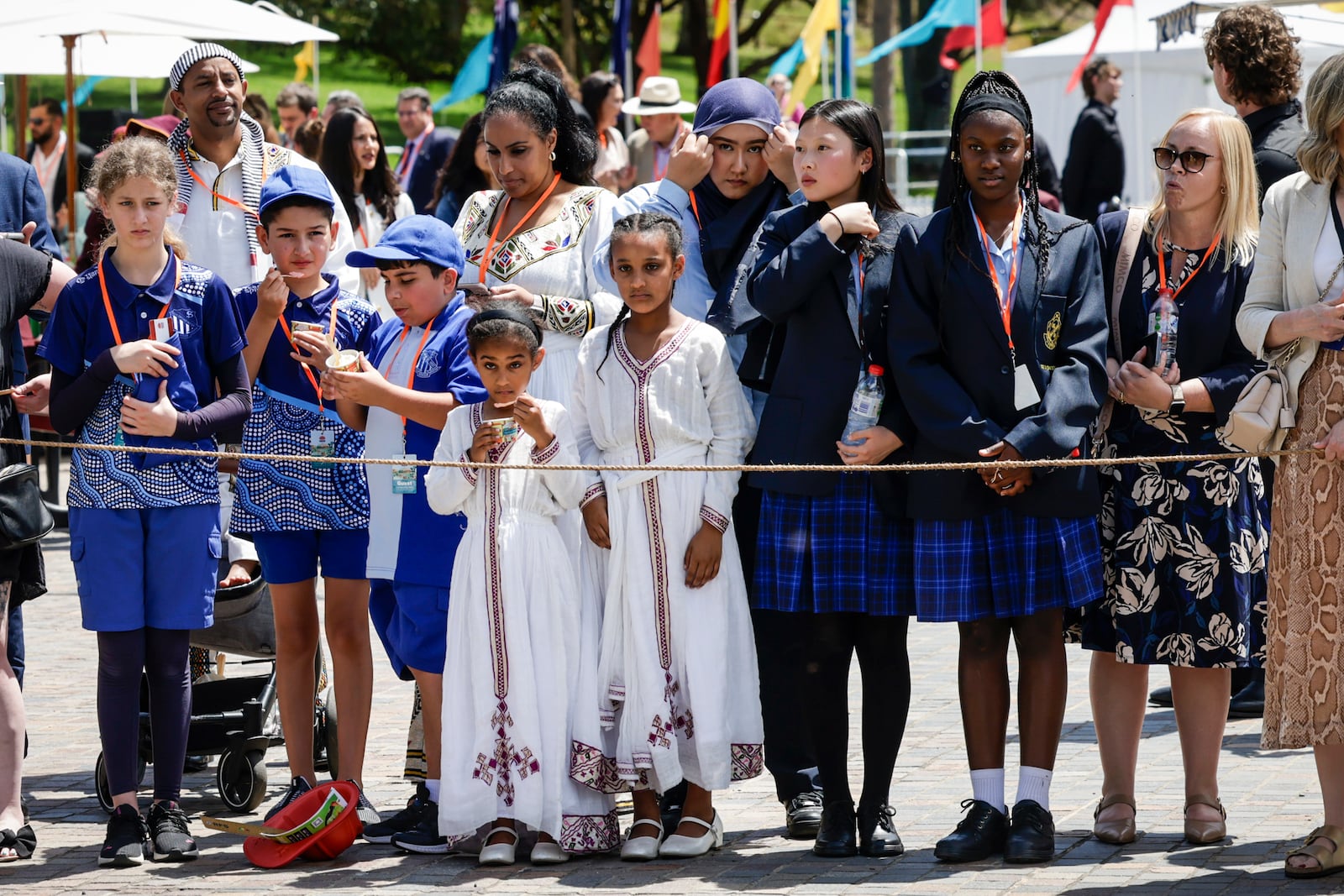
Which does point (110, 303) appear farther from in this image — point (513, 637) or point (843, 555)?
point (843, 555)

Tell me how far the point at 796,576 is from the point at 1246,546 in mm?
1269

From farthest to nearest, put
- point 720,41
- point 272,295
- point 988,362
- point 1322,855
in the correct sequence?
point 720,41, point 272,295, point 988,362, point 1322,855

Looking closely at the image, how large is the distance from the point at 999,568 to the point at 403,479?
68.5 inches

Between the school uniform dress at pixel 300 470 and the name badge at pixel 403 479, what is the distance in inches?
12.9

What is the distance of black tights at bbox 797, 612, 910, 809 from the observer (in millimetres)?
4996

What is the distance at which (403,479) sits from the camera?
5.17 meters

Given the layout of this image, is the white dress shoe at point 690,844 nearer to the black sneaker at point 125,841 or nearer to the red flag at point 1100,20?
the black sneaker at point 125,841

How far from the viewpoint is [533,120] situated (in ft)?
18.2

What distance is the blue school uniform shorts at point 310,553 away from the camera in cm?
545

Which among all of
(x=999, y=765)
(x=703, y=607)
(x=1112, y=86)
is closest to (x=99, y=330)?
(x=703, y=607)

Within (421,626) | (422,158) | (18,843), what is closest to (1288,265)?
(421,626)

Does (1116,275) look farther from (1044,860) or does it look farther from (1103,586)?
(1044,860)

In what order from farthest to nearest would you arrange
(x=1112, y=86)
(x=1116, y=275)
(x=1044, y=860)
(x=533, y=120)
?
(x=1112, y=86)
(x=533, y=120)
(x=1116, y=275)
(x=1044, y=860)

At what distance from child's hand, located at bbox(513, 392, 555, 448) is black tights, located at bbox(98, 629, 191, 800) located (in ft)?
4.02
